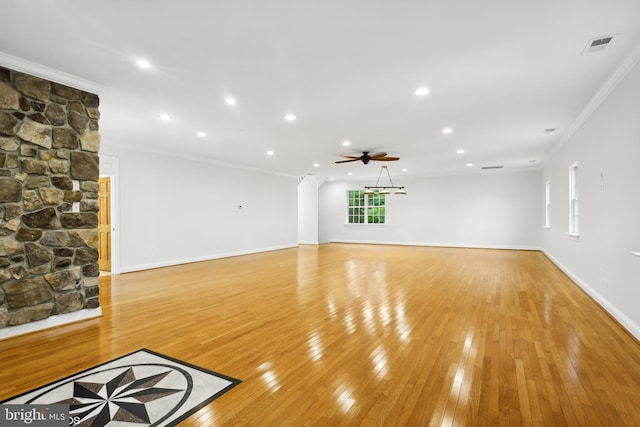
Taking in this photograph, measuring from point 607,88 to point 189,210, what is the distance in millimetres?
8012

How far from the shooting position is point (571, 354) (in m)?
2.71

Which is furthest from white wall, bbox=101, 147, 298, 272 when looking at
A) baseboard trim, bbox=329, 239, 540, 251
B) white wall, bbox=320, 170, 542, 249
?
white wall, bbox=320, 170, 542, 249

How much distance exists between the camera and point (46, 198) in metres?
3.36

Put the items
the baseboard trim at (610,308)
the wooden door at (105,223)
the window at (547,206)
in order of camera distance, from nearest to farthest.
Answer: the baseboard trim at (610,308)
the wooden door at (105,223)
the window at (547,206)

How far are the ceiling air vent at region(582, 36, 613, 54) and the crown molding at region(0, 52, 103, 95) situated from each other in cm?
506

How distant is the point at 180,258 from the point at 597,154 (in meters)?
8.14

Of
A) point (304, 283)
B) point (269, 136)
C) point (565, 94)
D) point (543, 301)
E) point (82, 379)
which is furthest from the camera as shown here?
point (269, 136)

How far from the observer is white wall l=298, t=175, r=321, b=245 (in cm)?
1300

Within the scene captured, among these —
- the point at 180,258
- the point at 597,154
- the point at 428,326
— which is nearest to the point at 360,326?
the point at 428,326

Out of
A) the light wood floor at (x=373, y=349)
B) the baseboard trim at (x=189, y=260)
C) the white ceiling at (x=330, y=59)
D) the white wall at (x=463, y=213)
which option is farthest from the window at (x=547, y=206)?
the baseboard trim at (x=189, y=260)

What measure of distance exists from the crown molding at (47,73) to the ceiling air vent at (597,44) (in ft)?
16.6

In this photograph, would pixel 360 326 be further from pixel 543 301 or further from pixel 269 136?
pixel 269 136

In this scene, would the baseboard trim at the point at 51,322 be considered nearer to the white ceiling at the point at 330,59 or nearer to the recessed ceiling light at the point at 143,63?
the white ceiling at the point at 330,59

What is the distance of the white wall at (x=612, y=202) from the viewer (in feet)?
10.2
